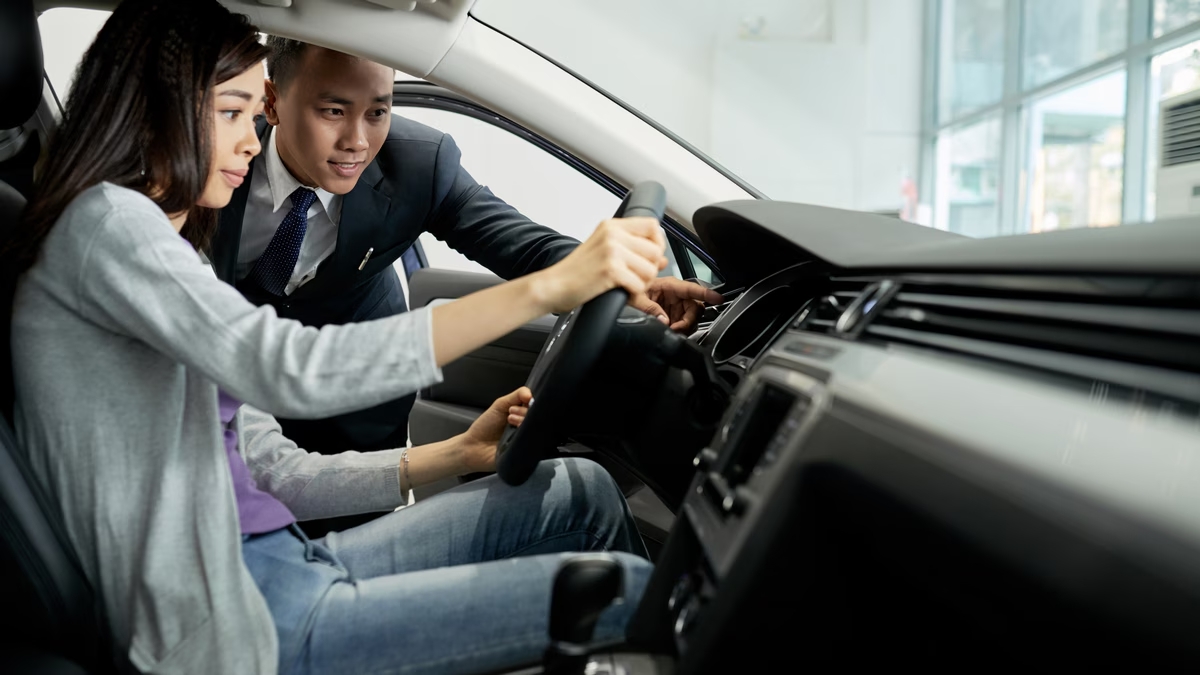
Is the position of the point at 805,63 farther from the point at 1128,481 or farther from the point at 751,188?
the point at 1128,481

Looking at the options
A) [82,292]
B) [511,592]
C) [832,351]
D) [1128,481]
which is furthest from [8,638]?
[1128,481]

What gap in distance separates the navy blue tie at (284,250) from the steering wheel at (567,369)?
76cm

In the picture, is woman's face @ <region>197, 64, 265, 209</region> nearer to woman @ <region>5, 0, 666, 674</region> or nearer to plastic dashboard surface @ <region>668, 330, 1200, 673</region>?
woman @ <region>5, 0, 666, 674</region>

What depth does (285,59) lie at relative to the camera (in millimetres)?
1560

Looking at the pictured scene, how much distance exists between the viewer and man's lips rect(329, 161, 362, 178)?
1526mm

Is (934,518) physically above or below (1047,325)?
below

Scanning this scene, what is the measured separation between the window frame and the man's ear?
7.8 inches

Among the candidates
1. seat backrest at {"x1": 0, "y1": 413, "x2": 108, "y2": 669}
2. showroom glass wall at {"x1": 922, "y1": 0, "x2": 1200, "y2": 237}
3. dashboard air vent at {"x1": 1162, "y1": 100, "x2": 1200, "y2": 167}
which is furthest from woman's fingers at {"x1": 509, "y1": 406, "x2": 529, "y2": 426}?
showroom glass wall at {"x1": 922, "y1": 0, "x2": 1200, "y2": 237}

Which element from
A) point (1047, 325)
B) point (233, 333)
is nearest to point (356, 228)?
point (233, 333)

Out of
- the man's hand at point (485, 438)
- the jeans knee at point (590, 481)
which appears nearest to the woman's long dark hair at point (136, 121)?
the man's hand at point (485, 438)

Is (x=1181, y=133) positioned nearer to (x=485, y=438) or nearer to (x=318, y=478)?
(x=485, y=438)

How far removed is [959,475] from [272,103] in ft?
4.62

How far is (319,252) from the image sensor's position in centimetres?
174

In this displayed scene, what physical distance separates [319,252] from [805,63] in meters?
8.05
